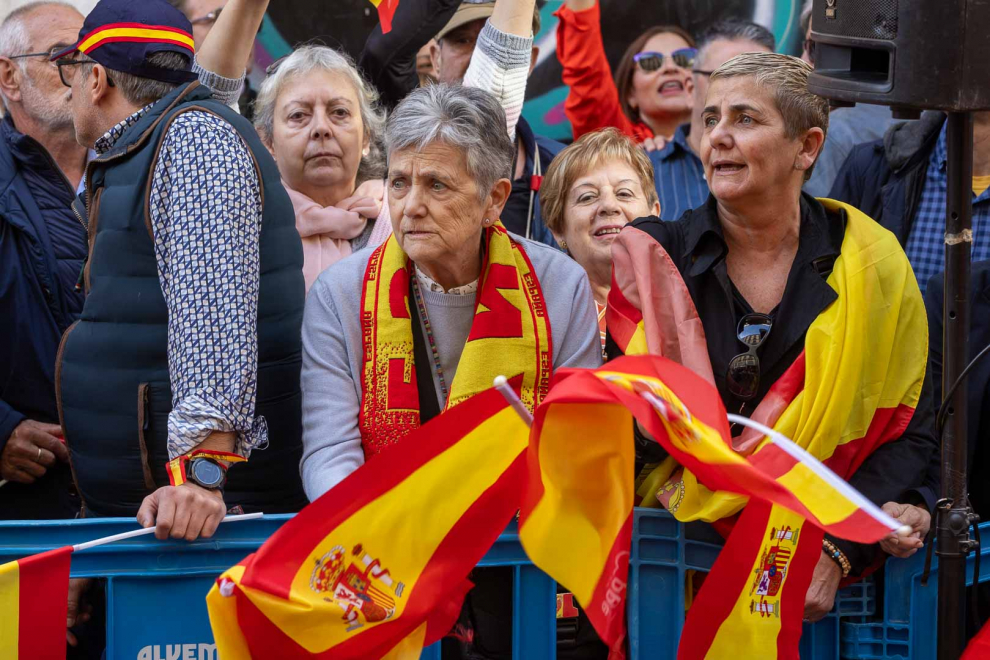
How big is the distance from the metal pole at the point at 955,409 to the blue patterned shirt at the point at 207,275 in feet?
4.91

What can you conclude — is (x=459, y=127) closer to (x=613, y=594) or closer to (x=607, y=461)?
(x=607, y=461)

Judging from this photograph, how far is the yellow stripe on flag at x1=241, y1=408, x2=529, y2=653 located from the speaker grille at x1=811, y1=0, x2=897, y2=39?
3.55 feet

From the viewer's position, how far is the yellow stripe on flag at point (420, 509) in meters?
2.47

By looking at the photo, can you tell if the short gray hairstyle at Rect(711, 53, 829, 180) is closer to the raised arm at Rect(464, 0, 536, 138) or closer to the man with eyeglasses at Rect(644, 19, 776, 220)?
the raised arm at Rect(464, 0, 536, 138)

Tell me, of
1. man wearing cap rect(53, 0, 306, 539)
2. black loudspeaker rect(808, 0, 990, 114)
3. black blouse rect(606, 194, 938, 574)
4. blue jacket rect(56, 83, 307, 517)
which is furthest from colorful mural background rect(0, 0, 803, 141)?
black loudspeaker rect(808, 0, 990, 114)

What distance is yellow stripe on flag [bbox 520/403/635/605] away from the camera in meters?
2.41

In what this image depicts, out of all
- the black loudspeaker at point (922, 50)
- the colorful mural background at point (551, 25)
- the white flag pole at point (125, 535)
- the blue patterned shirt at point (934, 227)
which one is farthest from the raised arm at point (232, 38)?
the blue patterned shirt at point (934, 227)

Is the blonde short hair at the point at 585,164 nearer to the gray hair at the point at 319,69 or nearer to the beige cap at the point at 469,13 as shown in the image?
the gray hair at the point at 319,69

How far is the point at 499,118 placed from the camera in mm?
3137

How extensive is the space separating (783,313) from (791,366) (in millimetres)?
133

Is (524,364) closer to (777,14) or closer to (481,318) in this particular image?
(481,318)

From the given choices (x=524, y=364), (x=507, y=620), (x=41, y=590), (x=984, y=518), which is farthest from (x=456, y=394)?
(x=984, y=518)

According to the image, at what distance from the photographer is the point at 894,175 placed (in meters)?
4.44

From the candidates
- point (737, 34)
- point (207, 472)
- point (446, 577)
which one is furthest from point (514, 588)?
point (737, 34)
